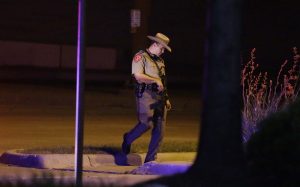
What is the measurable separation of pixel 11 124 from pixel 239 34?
1086 centimetres

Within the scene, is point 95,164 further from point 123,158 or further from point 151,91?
point 151,91

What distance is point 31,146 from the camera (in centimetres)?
1387

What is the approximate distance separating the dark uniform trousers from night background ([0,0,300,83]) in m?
23.3

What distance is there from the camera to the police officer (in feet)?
37.9

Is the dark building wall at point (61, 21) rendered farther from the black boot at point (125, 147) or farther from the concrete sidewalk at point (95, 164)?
the black boot at point (125, 147)

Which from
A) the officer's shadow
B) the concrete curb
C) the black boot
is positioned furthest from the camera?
the officer's shadow

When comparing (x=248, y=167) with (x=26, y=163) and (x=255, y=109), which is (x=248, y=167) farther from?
(x=26, y=163)

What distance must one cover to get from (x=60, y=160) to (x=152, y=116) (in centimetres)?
145

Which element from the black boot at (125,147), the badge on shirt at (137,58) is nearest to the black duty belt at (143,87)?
the badge on shirt at (137,58)

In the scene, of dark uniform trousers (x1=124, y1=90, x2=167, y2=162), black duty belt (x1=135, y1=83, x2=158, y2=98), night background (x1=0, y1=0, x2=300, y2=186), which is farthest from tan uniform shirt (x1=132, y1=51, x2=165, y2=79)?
night background (x1=0, y1=0, x2=300, y2=186)

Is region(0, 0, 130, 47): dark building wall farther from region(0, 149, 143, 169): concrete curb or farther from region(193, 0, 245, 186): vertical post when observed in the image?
region(193, 0, 245, 186): vertical post

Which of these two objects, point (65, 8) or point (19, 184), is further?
point (65, 8)

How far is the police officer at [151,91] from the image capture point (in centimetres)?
1155

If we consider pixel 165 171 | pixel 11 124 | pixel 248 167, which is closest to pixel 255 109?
pixel 165 171
